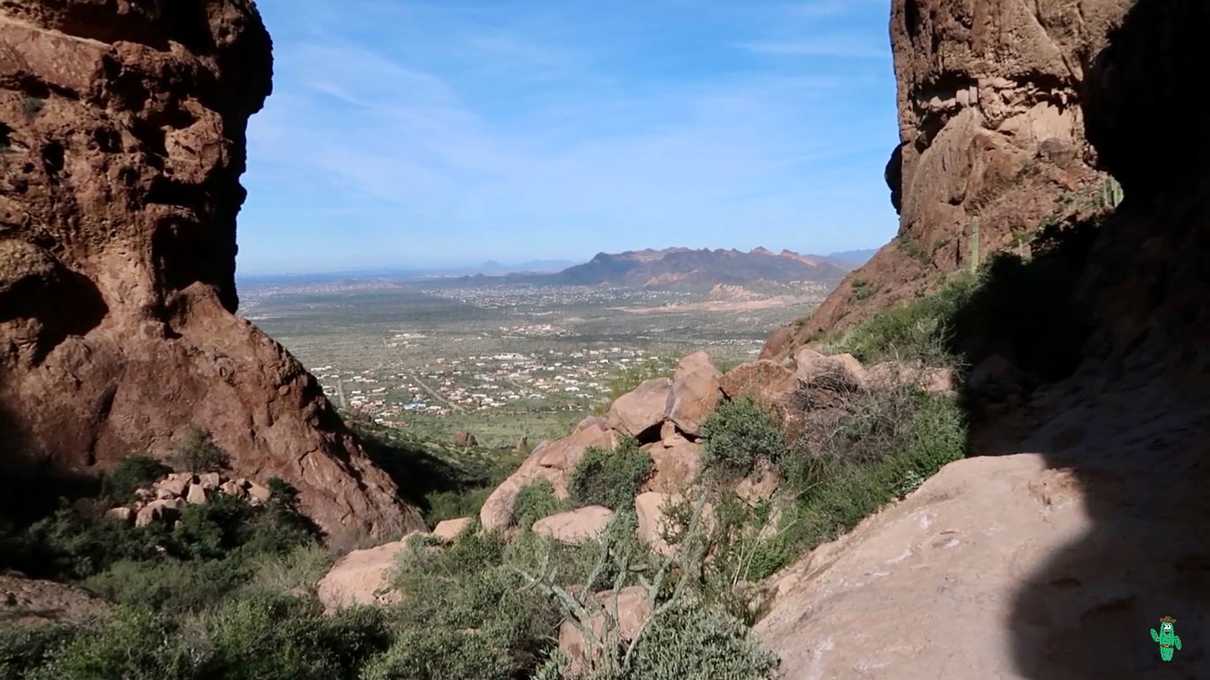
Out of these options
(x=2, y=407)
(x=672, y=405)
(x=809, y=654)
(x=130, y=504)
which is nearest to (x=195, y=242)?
(x=2, y=407)

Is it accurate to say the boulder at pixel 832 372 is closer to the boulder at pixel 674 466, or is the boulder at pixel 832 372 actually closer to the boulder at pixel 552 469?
the boulder at pixel 674 466

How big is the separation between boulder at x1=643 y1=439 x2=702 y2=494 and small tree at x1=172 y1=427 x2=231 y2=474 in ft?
29.8

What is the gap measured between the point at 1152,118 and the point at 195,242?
18.4 meters

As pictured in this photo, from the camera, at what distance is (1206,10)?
8.75 m

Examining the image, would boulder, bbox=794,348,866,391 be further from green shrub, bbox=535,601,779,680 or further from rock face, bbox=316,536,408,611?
rock face, bbox=316,536,408,611

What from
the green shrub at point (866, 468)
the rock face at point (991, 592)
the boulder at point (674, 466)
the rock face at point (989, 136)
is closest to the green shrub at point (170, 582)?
the boulder at point (674, 466)

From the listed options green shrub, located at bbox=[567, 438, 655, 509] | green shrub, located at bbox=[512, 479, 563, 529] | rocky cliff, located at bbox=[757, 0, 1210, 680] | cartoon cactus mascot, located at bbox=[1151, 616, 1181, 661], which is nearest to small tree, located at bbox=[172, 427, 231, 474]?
green shrub, located at bbox=[512, 479, 563, 529]

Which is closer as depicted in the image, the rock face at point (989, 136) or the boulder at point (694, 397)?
the boulder at point (694, 397)

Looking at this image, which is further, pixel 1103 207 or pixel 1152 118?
pixel 1103 207

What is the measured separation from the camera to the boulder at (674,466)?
34.9ft

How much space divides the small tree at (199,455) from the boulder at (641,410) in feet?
26.8

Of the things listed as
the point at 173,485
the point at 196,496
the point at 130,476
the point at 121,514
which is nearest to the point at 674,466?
the point at 196,496

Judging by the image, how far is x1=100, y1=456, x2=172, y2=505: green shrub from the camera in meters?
13.1

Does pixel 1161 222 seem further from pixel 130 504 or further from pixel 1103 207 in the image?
pixel 130 504
